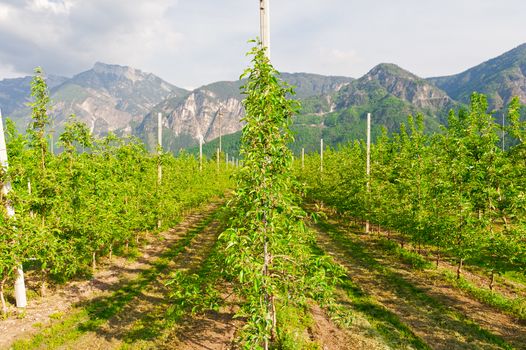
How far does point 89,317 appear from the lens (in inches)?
440

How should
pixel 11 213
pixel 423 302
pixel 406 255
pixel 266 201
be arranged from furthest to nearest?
1. pixel 406 255
2. pixel 423 302
3. pixel 11 213
4. pixel 266 201

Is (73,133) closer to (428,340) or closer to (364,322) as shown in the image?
(364,322)

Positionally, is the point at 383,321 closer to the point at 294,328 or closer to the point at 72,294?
the point at 294,328

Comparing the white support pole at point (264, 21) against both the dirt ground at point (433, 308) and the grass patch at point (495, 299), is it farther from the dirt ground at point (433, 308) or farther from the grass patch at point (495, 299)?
the grass patch at point (495, 299)

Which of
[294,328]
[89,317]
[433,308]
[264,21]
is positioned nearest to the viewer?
[264,21]

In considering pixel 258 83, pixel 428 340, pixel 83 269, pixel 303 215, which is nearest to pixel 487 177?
pixel 428 340

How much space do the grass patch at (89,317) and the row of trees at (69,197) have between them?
76.7 inches

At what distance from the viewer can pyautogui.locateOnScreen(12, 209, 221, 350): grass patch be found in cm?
956

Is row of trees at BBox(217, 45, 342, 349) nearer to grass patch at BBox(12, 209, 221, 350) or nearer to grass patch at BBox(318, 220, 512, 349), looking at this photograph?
grass patch at BBox(318, 220, 512, 349)

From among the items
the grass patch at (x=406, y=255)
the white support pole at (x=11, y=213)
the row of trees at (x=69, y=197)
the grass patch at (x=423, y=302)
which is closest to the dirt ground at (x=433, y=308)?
the grass patch at (x=423, y=302)

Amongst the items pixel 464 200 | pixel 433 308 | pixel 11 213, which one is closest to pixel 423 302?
pixel 433 308

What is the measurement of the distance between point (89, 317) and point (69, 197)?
17.0ft

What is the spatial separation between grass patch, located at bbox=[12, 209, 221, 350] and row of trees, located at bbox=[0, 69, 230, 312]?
195cm

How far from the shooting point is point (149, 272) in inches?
634
